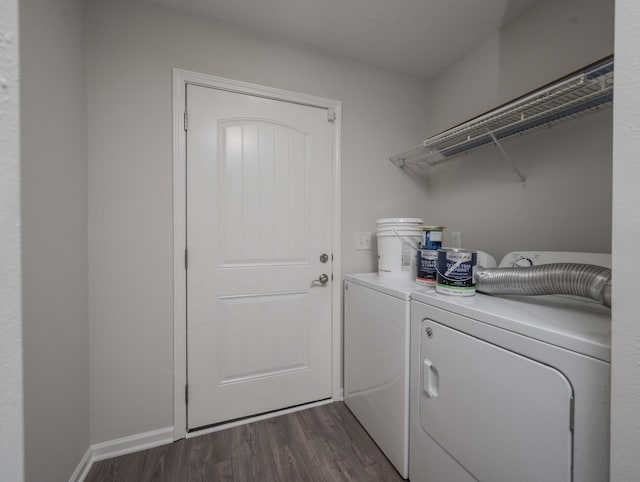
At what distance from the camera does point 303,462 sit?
4.42 ft

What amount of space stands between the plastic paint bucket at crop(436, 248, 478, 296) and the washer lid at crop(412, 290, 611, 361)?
3 centimetres

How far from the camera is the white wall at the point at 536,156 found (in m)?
1.20

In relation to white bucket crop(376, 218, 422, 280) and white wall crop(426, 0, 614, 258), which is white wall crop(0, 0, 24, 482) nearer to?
white bucket crop(376, 218, 422, 280)

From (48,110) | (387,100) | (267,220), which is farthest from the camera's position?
(387,100)

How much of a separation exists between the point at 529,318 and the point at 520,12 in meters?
1.74

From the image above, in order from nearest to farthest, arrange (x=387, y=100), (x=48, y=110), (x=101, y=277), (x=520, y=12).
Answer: (x=48, y=110)
(x=101, y=277)
(x=520, y=12)
(x=387, y=100)

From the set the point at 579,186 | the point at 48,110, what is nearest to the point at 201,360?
the point at 48,110

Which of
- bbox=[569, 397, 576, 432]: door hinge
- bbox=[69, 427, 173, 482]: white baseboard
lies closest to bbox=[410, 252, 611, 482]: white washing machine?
bbox=[569, 397, 576, 432]: door hinge

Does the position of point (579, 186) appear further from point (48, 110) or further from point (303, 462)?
point (48, 110)

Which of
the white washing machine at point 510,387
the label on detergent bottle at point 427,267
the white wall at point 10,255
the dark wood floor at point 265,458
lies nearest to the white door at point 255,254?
the dark wood floor at point 265,458

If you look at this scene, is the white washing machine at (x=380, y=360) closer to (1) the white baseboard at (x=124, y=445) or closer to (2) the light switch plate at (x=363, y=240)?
(2) the light switch plate at (x=363, y=240)

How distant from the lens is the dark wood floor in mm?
1269

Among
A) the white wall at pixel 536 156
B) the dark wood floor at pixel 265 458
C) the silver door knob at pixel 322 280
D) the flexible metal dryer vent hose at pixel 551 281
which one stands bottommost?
the dark wood floor at pixel 265 458

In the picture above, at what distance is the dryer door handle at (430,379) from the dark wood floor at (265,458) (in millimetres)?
567
